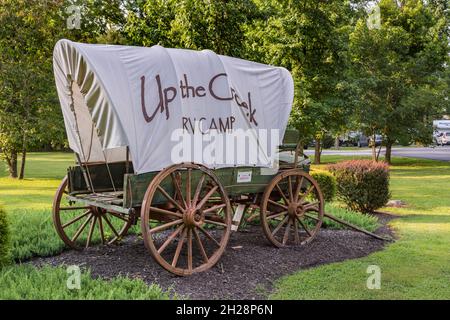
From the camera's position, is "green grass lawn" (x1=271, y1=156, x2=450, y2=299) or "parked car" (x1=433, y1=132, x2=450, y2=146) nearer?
"green grass lawn" (x1=271, y1=156, x2=450, y2=299)

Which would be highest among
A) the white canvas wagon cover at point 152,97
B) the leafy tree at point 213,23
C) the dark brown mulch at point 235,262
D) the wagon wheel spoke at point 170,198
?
the leafy tree at point 213,23

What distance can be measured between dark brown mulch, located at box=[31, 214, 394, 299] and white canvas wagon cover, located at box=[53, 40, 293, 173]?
1295 mm

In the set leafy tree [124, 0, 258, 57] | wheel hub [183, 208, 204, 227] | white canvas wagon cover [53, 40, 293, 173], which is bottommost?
wheel hub [183, 208, 204, 227]

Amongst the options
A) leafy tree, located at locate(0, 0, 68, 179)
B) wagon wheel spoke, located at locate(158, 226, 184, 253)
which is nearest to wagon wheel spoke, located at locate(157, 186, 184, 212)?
wagon wheel spoke, located at locate(158, 226, 184, 253)

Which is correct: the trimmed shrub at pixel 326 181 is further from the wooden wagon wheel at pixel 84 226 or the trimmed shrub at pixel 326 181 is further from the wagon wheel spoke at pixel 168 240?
the wagon wheel spoke at pixel 168 240

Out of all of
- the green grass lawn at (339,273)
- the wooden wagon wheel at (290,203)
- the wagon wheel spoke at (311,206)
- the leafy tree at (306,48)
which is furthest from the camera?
the leafy tree at (306,48)

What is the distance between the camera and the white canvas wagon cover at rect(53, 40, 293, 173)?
6.02 meters

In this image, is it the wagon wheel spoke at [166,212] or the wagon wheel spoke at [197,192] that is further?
the wagon wheel spoke at [197,192]

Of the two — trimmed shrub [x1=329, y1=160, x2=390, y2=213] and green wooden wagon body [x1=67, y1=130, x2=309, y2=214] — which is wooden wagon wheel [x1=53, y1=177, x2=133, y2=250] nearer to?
green wooden wagon body [x1=67, y1=130, x2=309, y2=214]

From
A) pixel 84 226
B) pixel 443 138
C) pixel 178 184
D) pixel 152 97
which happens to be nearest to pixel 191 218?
pixel 178 184

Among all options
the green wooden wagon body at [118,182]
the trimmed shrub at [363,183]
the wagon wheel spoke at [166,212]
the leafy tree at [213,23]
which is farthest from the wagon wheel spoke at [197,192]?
the leafy tree at [213,23]

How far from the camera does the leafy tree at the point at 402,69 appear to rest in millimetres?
25734

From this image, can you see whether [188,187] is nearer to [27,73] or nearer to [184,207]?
[184,207]

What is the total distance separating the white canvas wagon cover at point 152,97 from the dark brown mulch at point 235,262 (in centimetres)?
130
